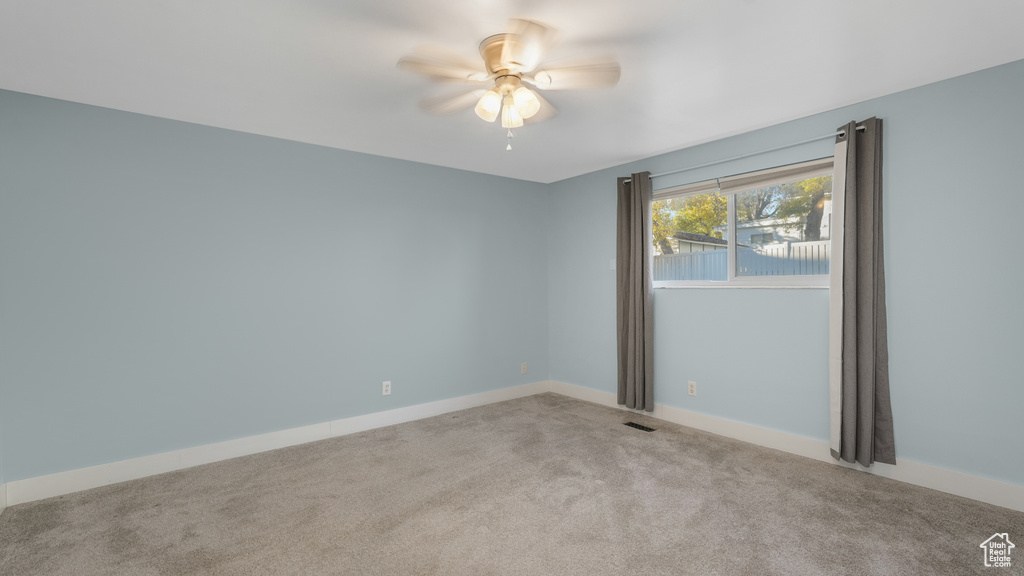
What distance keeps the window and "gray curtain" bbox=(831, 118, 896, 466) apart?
0.90 feet

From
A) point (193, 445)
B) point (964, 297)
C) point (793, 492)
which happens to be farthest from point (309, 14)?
point (964, 297)

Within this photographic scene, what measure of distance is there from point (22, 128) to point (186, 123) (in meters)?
0.78

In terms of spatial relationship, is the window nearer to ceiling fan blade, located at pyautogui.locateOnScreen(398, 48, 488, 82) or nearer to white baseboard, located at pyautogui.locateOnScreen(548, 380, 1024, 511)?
white baseboard, located at pyautogui.locateOnScreen(548, 380, 1024, 511)

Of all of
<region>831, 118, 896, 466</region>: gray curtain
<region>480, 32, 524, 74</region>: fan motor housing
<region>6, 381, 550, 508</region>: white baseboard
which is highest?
<region>480, 32, 524, 74</region>: fan motor housing

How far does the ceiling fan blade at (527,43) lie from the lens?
188 cm

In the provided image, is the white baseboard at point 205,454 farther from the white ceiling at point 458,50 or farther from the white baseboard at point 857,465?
the white ceiling at point 458,50

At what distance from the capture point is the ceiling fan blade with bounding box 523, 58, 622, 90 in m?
2.21

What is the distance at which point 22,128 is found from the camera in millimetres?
2547

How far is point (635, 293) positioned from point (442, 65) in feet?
8.47

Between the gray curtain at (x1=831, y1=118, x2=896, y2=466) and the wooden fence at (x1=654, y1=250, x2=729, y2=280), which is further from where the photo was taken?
the wooden fence at (x1=654, y1=250, x2=729, y2=280)

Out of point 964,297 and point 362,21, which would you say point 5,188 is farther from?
point 964,297

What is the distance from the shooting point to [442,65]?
2229mm

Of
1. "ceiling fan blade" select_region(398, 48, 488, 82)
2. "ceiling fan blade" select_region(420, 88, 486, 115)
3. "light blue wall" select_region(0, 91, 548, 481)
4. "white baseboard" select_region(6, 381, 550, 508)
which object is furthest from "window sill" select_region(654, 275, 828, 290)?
"ceiling fan blade" select_region(398, 48, 488, 82)

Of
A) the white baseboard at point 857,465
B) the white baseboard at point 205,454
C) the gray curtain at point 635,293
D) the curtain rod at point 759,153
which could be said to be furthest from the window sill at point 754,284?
the white baseboard at point 205,454
